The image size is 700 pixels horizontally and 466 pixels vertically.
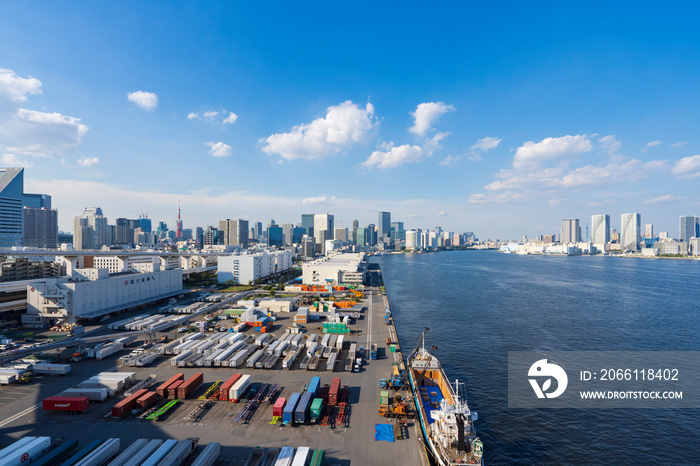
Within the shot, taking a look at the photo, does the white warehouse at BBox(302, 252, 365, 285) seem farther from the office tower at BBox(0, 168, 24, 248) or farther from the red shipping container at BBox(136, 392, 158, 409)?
the office tower at BBox(0, 168, 24, 248)

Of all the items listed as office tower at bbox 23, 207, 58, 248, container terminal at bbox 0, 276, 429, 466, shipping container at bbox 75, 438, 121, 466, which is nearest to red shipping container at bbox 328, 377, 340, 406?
container terminal at bbox 0, 276, 429, 466

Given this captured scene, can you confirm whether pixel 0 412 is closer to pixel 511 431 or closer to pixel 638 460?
pixel 511 431

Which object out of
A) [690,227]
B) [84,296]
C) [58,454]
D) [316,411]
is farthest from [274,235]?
[690,227]

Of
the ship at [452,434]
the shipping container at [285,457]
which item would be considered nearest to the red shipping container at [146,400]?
the shipping container at [285,457]

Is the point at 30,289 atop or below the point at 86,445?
atop

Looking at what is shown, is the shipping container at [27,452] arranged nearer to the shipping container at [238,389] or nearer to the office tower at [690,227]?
the shipping container at [238,389]

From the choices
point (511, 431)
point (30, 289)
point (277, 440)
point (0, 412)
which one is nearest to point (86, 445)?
point (0, 412)
